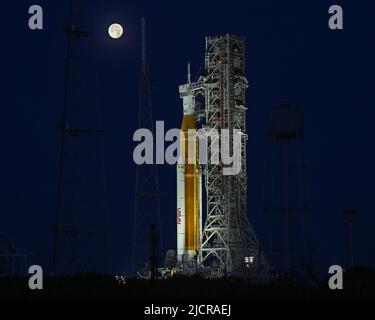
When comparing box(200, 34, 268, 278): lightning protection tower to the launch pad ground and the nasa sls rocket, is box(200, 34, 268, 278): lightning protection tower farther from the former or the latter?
the launch pad ground

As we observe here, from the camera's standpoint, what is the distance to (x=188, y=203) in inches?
3435

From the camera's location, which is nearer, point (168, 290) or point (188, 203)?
point (168, 290)

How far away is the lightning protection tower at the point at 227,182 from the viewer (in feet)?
283

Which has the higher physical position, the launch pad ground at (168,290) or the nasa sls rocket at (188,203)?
the nasa sls rocket at (188,203)

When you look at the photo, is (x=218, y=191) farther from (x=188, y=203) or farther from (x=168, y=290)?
(x=168, y=290)

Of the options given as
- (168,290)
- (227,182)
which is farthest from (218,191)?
(168,290)

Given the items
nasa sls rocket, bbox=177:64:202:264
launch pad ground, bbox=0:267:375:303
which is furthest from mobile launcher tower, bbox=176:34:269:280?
launch pad ground, bbox=0:267:375:303

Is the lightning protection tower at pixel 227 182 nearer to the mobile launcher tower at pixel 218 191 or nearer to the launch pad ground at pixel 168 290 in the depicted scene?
the mobile launcher tower at pixel 218 191

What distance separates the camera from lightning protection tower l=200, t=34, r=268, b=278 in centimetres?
8619

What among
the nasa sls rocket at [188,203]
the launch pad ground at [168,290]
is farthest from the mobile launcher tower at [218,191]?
the launch pad ground at [168,290]

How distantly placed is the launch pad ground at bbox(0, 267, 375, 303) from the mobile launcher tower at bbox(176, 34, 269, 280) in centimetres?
3629

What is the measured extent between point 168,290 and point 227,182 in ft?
146
